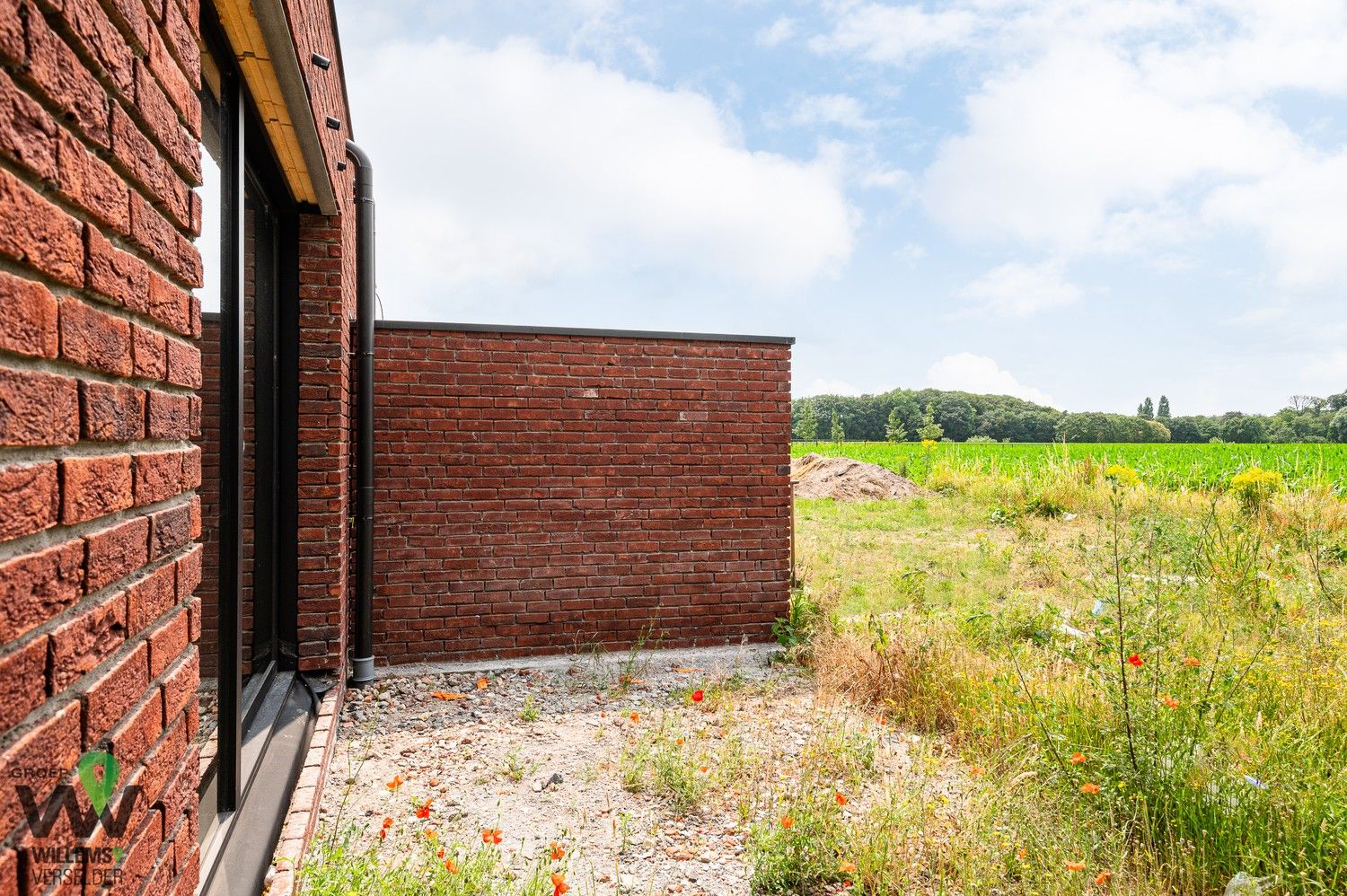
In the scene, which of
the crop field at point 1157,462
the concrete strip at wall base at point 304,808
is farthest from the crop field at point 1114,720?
the crop field at point 1157,462

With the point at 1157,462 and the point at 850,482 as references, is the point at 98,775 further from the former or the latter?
the point at 1157,462

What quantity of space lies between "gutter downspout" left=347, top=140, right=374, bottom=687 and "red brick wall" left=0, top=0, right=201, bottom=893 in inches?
137

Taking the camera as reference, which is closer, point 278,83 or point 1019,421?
point 278,83

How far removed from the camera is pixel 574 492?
5.55 m

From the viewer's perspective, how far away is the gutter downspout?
4.61 metres

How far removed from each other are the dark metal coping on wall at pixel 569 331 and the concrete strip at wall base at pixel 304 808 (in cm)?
251

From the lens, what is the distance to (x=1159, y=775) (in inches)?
110

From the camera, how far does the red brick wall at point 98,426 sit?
2.51 feet

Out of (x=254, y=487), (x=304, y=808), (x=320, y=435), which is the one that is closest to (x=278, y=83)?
(x=254, y=487)

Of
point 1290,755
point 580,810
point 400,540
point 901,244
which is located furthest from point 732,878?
point 901,244

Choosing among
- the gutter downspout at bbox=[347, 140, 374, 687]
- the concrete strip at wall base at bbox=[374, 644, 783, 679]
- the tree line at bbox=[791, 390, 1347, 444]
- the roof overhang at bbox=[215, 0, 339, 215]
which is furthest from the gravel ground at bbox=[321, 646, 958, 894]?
the tree line at bbox=[791, 390, 1347, 444]

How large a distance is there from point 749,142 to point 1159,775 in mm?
10744

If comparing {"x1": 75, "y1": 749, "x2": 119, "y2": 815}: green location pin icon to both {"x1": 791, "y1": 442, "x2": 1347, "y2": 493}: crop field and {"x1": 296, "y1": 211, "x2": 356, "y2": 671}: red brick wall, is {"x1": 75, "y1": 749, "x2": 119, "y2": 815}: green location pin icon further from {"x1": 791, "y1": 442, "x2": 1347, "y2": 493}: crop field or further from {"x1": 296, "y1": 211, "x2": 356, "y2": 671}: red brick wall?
{"x1": 791, "y1": 442, "x2": 1347, "y2": 493}: crop field

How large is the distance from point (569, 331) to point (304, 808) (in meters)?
3.49
